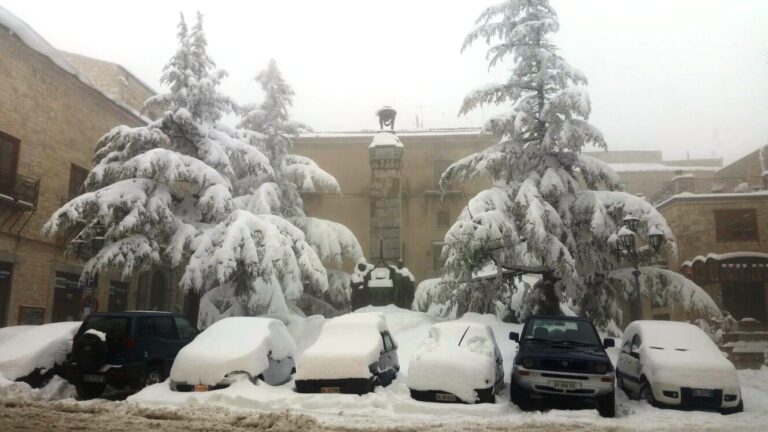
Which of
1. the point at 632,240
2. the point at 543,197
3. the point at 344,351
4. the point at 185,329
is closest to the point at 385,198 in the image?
the point at 543,197

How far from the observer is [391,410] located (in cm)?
912

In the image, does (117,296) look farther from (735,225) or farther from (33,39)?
(735,225)

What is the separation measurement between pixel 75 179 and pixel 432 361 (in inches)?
676

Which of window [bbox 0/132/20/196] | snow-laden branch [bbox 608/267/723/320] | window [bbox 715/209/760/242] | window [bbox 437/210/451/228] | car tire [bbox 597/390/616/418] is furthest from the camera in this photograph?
window [bbox 437/210/451/228]

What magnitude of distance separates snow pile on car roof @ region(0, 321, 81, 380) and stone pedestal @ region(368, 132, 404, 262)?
10500mm

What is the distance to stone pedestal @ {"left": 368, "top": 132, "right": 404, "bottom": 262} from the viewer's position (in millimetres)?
20703

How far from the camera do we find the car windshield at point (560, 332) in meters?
10.3

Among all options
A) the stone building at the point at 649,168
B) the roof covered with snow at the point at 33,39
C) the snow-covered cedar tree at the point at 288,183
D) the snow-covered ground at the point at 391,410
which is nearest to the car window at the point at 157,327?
the snow-covered ground at the point at 391,410

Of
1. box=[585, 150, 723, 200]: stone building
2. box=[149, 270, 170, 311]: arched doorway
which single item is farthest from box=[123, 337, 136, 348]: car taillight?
box=[585, 150, 723, 200]: stone building

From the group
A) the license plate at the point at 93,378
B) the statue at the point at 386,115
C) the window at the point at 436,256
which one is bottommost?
the license plate at the point at 93,378

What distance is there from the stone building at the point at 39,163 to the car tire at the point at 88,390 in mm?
4990

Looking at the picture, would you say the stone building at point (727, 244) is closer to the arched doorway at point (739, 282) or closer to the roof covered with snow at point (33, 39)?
the arched doorway at point (739, 282)

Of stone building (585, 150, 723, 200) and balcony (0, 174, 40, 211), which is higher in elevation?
stone building (585, 150, 723, 200)

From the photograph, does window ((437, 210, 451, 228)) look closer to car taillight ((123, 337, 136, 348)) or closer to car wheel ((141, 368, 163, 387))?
car wheel ((141, 368, 163, 387))
